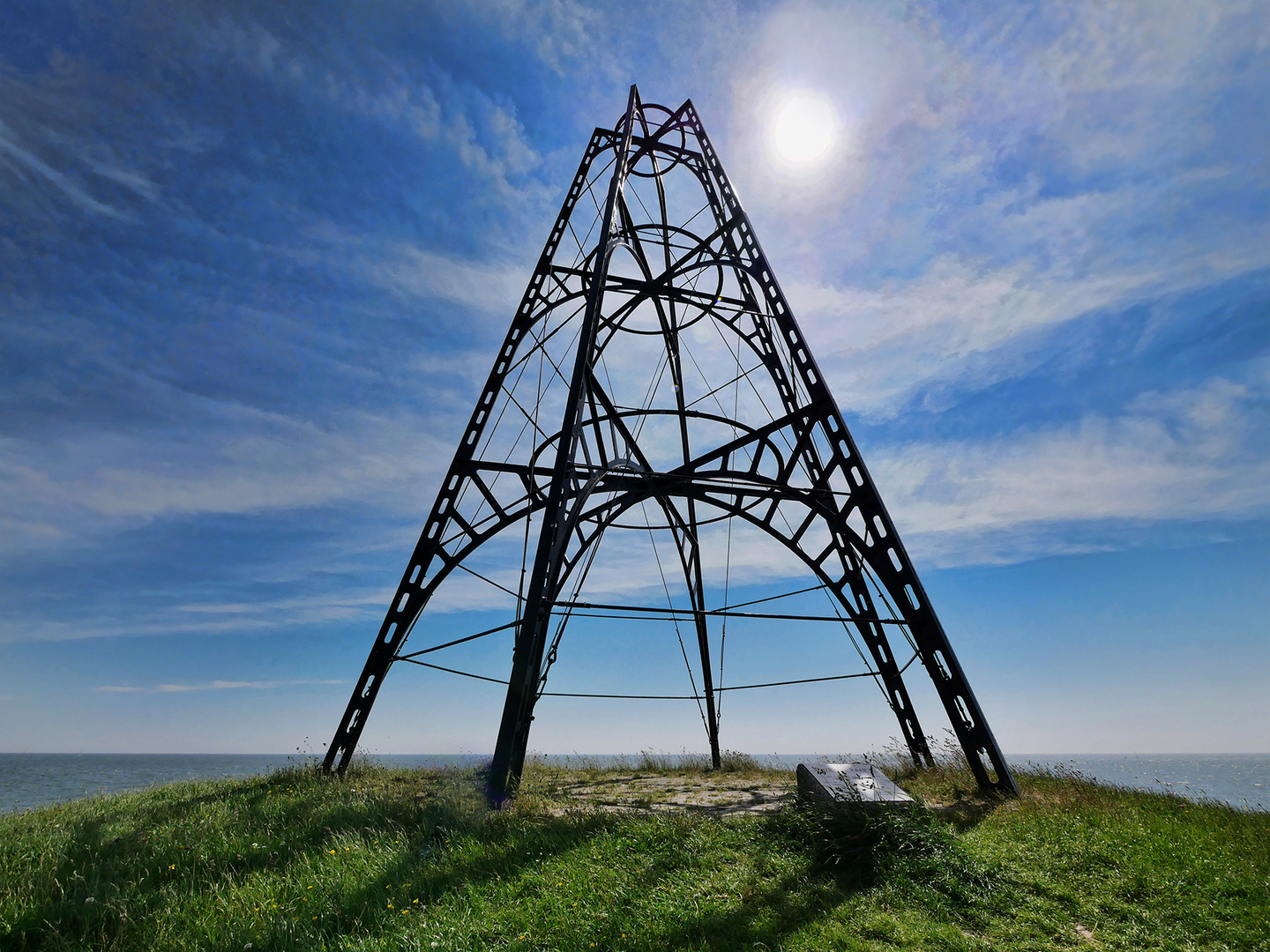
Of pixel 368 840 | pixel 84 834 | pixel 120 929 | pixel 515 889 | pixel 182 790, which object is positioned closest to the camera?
pixel 120 929

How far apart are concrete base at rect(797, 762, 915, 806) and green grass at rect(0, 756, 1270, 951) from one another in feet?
1.08

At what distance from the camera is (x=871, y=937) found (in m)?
4.68

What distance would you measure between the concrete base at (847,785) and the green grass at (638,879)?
33 cm

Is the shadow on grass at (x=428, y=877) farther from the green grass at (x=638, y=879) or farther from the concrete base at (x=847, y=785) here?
the concrete base at (x=847, y=785)

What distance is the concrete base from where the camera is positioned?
21.5 ft

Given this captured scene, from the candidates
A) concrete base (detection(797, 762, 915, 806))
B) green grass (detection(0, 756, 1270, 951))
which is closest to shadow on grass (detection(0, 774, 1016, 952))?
green grass (detection(0, 756, 1270, 951))

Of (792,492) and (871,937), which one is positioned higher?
(792,492)

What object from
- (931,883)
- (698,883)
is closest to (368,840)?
(698,883)

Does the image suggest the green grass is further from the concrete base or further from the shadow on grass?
the concrete base

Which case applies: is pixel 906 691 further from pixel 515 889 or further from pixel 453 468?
pixel 453 468

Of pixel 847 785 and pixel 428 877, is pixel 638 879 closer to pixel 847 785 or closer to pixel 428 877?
pixel 428 877

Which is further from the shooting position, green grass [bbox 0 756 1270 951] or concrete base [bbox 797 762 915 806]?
concrete base [bbox 797 762 915 806]

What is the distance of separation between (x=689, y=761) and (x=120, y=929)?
1160 cm

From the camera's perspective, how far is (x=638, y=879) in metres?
5.52
